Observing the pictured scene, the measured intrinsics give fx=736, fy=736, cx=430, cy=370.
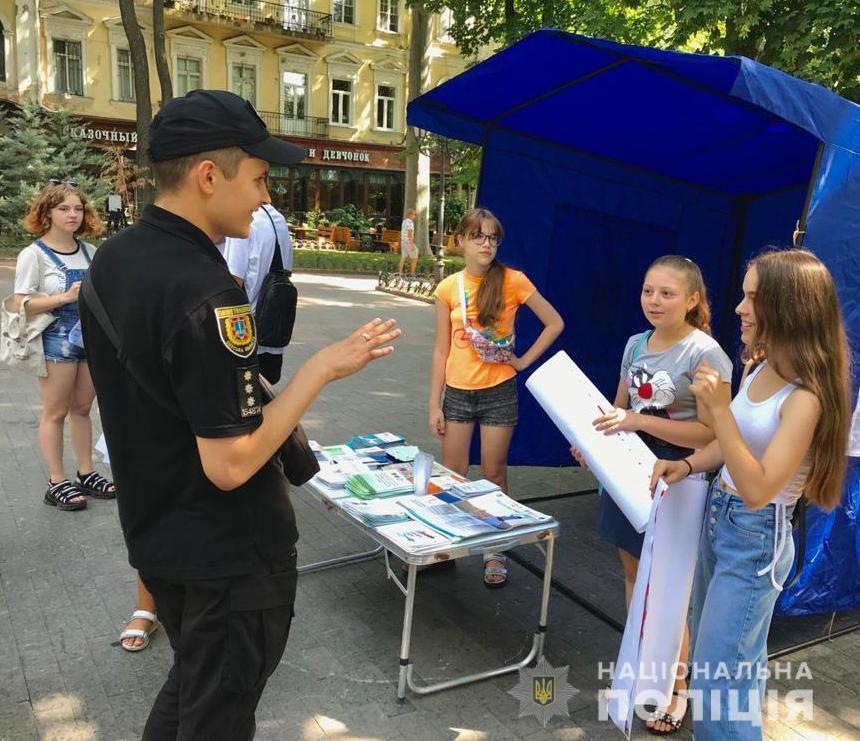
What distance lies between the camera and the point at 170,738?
6.59ft

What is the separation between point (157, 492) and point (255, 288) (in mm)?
2134

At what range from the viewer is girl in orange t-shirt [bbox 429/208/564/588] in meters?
3.78

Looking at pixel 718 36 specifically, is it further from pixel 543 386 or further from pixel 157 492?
pixel 157 492

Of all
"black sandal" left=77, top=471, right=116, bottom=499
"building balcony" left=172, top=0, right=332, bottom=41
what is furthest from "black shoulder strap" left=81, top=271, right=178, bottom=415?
"building balcony" left=172, top=0, right=332, bottom=41

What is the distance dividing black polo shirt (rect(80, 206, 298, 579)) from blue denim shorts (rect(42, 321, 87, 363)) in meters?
2.81

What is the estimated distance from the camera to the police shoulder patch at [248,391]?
1.55 m

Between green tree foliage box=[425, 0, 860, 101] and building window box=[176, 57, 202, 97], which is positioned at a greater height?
green tree foliage box=[425, 0, 860, 101]

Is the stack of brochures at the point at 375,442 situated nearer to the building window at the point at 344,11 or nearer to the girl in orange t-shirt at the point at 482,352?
the girl in orange t-shirt at the point at 482,352

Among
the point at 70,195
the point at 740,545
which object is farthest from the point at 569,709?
the point at 70,195

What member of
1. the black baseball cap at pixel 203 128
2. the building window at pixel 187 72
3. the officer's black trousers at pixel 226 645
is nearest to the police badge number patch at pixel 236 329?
the black baseball cap at pixel 203 128

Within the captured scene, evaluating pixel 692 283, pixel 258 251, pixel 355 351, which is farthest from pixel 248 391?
pixel 258 251

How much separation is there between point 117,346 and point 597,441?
175cm

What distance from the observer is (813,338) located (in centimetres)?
207

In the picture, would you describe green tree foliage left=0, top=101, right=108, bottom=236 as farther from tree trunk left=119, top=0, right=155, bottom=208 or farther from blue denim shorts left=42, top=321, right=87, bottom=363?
blue denim shorts left=42, top=321, right=87, bottom=363
